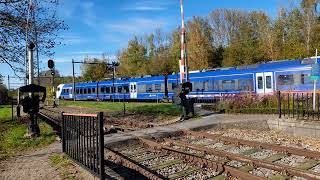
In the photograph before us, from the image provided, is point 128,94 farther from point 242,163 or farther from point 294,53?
point 242,163

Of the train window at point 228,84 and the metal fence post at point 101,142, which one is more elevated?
the train window at point 228,84

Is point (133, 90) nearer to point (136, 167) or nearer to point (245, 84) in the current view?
point (245, 84)

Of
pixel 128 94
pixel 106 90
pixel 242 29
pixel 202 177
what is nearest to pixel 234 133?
pixel 202 177

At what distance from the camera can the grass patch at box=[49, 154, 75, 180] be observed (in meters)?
7.98

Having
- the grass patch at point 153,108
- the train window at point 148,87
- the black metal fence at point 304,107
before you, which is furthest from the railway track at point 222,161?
the train window at point 148,87

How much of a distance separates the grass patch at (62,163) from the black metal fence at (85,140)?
0.48 ft

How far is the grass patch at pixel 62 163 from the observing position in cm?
798

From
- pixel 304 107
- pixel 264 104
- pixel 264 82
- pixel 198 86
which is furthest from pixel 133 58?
pixel 304 107

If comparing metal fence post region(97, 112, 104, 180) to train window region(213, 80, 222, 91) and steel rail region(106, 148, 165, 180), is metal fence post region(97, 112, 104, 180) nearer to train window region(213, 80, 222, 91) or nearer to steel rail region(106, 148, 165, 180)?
steel rail region(106, 148, 165, 180)

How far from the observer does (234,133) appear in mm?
14000

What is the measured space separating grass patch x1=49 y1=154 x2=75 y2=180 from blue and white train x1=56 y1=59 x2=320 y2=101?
47.8ft

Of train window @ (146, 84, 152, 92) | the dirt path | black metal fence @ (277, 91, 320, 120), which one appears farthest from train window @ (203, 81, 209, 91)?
the dirt path

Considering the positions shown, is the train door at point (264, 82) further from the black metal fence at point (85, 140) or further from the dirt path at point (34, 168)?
the black metal fence at point (85, 140)

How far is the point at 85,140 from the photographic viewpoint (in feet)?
26.4
